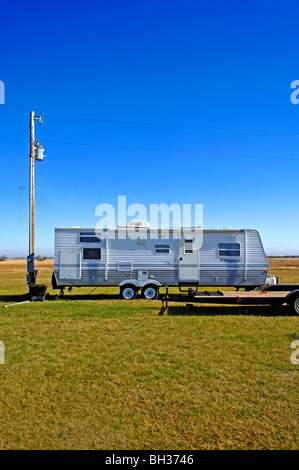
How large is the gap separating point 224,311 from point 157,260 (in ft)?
14.5

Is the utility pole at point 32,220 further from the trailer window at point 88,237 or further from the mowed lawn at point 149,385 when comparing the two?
the mowed lawn at point 149,385

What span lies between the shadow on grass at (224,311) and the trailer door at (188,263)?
2.36 m

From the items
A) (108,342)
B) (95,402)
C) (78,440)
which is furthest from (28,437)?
(108,342)

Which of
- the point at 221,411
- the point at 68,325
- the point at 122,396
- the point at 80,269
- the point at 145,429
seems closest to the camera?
the point at 145,429

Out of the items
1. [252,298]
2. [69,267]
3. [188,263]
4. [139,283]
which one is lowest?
[252,298]

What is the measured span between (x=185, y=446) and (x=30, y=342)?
514 cm

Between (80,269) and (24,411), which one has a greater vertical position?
(80,269)

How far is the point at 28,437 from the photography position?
3.68 metres

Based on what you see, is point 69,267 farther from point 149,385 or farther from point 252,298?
point 149,385

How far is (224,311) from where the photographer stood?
11469 millimetres

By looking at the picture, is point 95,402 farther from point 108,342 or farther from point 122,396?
point 108,342

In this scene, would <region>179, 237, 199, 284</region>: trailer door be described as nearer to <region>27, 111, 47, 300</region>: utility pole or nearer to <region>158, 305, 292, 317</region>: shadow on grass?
<region>158, 305, 292, 317</region>: shadow on grass

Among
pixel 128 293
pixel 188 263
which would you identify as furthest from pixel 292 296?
pixel 128 293
